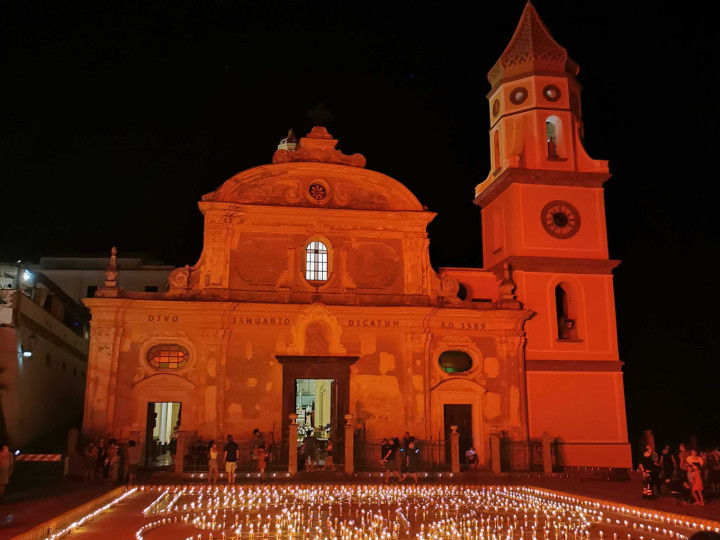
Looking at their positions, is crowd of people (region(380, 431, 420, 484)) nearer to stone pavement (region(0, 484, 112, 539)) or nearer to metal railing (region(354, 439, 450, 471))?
metal railing (region(354, 439, 450, 471))

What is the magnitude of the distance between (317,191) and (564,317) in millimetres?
11664

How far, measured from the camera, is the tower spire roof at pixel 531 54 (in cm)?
3180

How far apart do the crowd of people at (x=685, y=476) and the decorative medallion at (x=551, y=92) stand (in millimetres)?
16204

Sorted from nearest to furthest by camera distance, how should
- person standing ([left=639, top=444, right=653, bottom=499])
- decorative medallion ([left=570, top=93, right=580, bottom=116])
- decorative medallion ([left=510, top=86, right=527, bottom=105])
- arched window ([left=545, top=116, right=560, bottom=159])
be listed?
person standing ([left=639, top=444, right=653, bottom=499]) → arched window ([left=545, top=116, right=560, bottom=159]) → decorative medallion ([left=510, top=86, right=527, bottom=105]) → decorative medallion ([left=570, top=93, right=580, bottom=116])

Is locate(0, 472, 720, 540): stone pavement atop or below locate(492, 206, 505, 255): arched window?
below

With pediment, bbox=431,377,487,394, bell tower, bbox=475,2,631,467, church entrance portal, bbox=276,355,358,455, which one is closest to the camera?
church entrance portal, bbox=276,355,358,455

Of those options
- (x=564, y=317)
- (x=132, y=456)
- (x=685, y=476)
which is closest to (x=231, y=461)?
(x=132, y=456)

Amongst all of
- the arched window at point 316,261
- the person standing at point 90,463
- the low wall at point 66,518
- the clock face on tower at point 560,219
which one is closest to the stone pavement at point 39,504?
the low wall at point 66,518

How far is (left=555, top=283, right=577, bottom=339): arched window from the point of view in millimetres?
29984

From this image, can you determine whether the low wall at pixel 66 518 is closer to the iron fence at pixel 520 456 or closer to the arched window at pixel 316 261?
the arched window at pixel 316 261

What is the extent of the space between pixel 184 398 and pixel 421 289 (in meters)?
10.0

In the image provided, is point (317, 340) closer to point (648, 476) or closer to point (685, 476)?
point (648, 476)

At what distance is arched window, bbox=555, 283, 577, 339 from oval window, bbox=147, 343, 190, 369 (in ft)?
49.6

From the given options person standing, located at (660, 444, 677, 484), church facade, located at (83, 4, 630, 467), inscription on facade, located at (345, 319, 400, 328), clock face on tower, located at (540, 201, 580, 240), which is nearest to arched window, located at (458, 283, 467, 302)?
church facade, located at (83, 4, 630, 467)
